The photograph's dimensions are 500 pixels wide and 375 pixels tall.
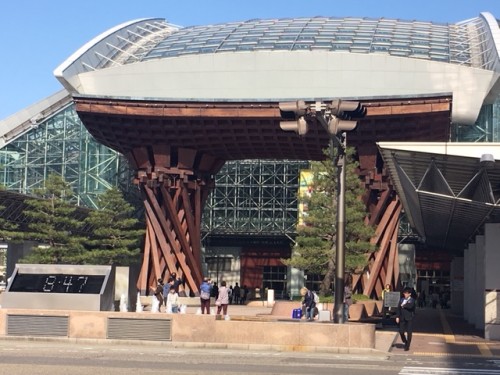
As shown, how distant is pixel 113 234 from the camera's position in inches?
2203

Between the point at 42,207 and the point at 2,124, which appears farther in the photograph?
the point at 2,124

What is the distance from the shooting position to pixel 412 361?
20.9 m

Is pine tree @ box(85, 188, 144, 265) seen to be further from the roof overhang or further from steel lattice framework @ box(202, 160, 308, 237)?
steel lattice framework @ box(202, 160, 308, 237)

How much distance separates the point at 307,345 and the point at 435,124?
27653 mm

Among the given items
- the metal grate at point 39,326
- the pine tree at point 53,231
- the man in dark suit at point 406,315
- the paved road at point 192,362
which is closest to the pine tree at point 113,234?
the pine tree at point 53,231

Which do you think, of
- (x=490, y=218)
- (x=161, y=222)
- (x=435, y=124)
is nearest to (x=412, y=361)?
(x=490, y=218)

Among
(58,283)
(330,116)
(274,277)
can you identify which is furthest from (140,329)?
(274,277)

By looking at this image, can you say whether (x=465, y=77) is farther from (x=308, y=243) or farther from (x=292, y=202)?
(x=308, y=243)

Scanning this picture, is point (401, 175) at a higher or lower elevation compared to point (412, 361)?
higher

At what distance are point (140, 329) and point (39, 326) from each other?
326 centimetres

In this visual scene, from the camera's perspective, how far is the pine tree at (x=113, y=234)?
2156 inches

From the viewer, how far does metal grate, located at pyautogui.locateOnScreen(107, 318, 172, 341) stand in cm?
2403

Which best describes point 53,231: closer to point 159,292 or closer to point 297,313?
point 159,292

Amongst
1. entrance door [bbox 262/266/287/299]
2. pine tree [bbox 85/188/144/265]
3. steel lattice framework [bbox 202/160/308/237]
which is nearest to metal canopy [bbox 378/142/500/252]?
pine tree [bbox 85/188/144/265]
